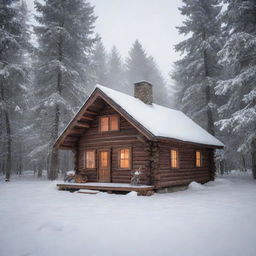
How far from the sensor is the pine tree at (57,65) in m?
22.5

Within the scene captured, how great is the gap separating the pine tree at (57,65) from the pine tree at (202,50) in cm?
1054

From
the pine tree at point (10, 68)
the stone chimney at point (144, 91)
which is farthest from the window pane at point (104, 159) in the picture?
the pine tree at point (10, 68)

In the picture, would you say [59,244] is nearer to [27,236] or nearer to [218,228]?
[27,236]

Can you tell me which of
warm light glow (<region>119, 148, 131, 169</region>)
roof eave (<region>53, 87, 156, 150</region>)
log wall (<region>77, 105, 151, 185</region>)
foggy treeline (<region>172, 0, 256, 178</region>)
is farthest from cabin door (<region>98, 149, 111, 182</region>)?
foggy treeline (<region>172, 0, 256, 178</region>)

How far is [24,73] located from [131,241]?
20.7m

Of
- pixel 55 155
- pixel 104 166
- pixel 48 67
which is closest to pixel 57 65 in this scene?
pixel 48 67

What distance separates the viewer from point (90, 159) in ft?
→ 57.6

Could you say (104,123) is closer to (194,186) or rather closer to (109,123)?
(109,123)

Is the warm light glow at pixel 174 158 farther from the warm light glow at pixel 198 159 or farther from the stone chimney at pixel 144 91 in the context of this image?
the stone chimney at pixel 144 91

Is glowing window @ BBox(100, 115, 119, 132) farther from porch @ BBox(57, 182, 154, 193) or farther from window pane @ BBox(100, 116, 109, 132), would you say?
porch @ BBox(57, 182, 154, 193)

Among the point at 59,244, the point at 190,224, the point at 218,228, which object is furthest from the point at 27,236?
the point at 218,228

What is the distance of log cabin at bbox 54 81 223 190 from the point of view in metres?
14.3

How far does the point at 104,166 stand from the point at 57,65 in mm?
10747

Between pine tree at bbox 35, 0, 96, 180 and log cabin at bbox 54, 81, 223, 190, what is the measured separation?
5.77m
